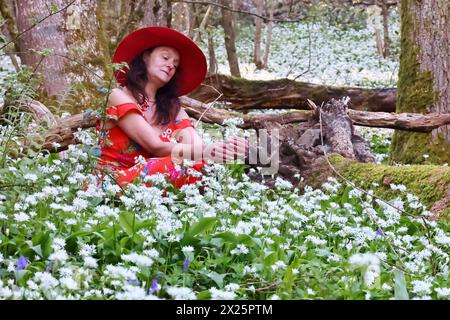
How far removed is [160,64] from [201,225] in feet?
9.73

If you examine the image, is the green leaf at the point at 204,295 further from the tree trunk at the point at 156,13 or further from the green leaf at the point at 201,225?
the tree trunk at the point at 156,13

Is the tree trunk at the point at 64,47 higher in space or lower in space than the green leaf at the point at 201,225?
higher

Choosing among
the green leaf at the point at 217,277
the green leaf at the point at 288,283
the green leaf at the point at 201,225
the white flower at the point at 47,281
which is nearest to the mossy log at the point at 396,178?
the green leaf at the point at 201,225

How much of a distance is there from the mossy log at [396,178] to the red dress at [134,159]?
104 cm

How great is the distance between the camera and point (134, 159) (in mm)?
6215

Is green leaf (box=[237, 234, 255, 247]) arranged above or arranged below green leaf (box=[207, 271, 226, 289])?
above

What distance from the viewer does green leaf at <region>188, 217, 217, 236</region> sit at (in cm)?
385

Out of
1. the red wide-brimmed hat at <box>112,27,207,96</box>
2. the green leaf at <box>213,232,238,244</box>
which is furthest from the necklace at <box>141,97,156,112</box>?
the green leaf at <box>213,232,238,244</box>

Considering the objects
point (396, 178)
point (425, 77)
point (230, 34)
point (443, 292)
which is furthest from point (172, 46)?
point (230, 34)

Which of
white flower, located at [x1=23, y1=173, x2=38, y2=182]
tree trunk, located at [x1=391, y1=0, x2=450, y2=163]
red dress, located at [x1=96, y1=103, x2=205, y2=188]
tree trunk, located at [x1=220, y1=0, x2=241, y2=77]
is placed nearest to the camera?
white flower, located at [x1=23, y1=173, x2=38, y2=182]

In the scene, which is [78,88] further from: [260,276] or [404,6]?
[260,276]

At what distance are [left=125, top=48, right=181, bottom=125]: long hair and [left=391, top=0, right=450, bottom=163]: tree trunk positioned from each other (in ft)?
8.82

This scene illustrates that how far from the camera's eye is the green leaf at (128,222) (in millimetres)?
3816

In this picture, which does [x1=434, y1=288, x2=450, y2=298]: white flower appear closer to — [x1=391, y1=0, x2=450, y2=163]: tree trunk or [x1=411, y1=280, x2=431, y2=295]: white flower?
[x1=411, y1=280, x2=431, y2=295]: white flower
